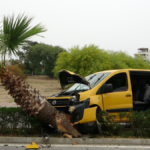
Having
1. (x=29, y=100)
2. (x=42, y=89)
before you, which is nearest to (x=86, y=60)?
(x=42, y=89)

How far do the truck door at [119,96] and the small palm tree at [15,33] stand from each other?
2874mm

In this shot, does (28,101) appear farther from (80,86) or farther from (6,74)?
(80,86)

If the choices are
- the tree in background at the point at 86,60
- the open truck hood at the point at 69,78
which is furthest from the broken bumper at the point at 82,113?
the tree in background at the point at 86,60

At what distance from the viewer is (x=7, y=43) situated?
665cm

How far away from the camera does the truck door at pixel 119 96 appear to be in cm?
728

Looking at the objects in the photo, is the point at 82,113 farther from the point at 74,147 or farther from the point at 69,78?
the point at 69,78

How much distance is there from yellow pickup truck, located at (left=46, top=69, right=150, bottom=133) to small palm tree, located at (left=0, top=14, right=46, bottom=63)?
1486 millimetres

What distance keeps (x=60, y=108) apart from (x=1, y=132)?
5.78ft

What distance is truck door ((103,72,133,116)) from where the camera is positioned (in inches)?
287

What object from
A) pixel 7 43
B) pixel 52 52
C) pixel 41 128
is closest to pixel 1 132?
pixel 41 128

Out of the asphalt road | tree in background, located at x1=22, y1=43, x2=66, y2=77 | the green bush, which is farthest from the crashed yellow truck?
tree in background, located at x1=22, y1=43, x2=66, y2=77

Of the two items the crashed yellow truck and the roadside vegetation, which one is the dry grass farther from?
the roadside vegetation

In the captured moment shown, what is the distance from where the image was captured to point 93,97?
6934 millimetres

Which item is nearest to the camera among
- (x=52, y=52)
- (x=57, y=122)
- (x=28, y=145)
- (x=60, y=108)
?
(x=28, y=145)
